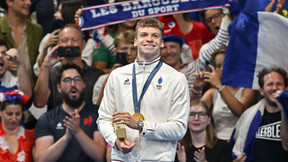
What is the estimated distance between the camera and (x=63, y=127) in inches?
281

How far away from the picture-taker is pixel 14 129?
734cm

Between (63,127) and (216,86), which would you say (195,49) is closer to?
(216,86)

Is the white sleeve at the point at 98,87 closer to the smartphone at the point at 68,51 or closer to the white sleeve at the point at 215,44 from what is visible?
the smartphone at the point at 68,51

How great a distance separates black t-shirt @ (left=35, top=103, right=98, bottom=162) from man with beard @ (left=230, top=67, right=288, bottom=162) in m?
1.78

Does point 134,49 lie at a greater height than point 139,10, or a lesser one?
lesser

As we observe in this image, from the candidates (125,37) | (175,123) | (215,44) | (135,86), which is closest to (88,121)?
(125,37)

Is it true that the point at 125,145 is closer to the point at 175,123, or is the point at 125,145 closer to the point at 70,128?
the point at 175,123

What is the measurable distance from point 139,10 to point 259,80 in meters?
1.90

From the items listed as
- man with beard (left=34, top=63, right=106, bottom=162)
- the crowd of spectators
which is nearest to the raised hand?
the crowd of spectators

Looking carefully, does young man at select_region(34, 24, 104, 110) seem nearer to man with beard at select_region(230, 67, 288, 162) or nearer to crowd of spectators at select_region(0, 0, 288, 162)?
crowd of spectators at select_region(0, 0, 288, 162)

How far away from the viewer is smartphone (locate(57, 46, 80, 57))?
7.64m

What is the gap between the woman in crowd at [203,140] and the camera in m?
6.90

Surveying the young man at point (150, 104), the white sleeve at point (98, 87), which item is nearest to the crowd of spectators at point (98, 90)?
the white sleeve at point (98, 87)

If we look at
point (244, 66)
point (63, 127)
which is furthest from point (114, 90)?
point (244, 66)
